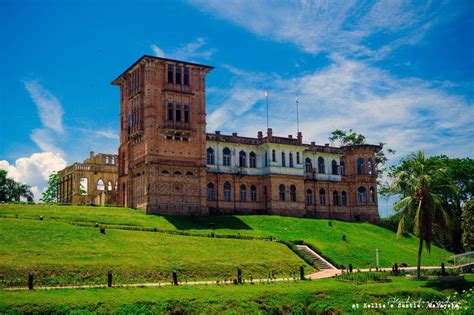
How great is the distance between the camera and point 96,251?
4128 cm

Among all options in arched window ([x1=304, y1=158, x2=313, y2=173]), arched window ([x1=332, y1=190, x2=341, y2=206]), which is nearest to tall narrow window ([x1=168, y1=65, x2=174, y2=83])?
arched window ([x1=304, y1=158, x2=313, y2=173])

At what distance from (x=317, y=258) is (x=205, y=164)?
67.4ft

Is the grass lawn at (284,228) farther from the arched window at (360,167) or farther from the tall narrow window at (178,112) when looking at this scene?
the arched window at (360,167)

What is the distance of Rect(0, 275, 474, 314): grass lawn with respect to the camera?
30.4 m

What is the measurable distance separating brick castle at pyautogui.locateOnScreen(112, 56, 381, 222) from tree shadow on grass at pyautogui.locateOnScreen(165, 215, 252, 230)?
8.76 ft

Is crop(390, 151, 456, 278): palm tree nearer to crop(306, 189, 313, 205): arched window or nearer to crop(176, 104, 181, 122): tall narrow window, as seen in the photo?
crop(176, 104, 181, 122): tall narrow window

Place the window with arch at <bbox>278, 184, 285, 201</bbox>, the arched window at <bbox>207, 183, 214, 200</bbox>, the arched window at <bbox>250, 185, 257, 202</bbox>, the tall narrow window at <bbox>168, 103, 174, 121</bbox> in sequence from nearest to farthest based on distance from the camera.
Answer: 1. the tall narrow window at <bbox>168, 103, 174, 121</bbox>
2. the arched window at <bbox>207, 183, 214, 200</bbox>
3. the window with arch at <bbox>278, 184, 285, 201</bbox>
4. the arched window at <bbox>250, 185, 257, 202</bbox>

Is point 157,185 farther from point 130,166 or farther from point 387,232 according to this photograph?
point 387,232

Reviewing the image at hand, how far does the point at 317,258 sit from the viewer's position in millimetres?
51438

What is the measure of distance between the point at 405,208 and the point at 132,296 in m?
22.6

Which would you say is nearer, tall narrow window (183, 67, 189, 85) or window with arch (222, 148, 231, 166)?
tall narrow window (183, 67, 189, 85)

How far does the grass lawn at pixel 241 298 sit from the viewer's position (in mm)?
30359

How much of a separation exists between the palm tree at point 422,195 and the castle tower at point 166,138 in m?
26.7

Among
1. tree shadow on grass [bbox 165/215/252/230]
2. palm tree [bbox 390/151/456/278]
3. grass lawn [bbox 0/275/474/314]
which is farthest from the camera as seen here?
tree shadow on grass [bbox 165/215/252/230]
